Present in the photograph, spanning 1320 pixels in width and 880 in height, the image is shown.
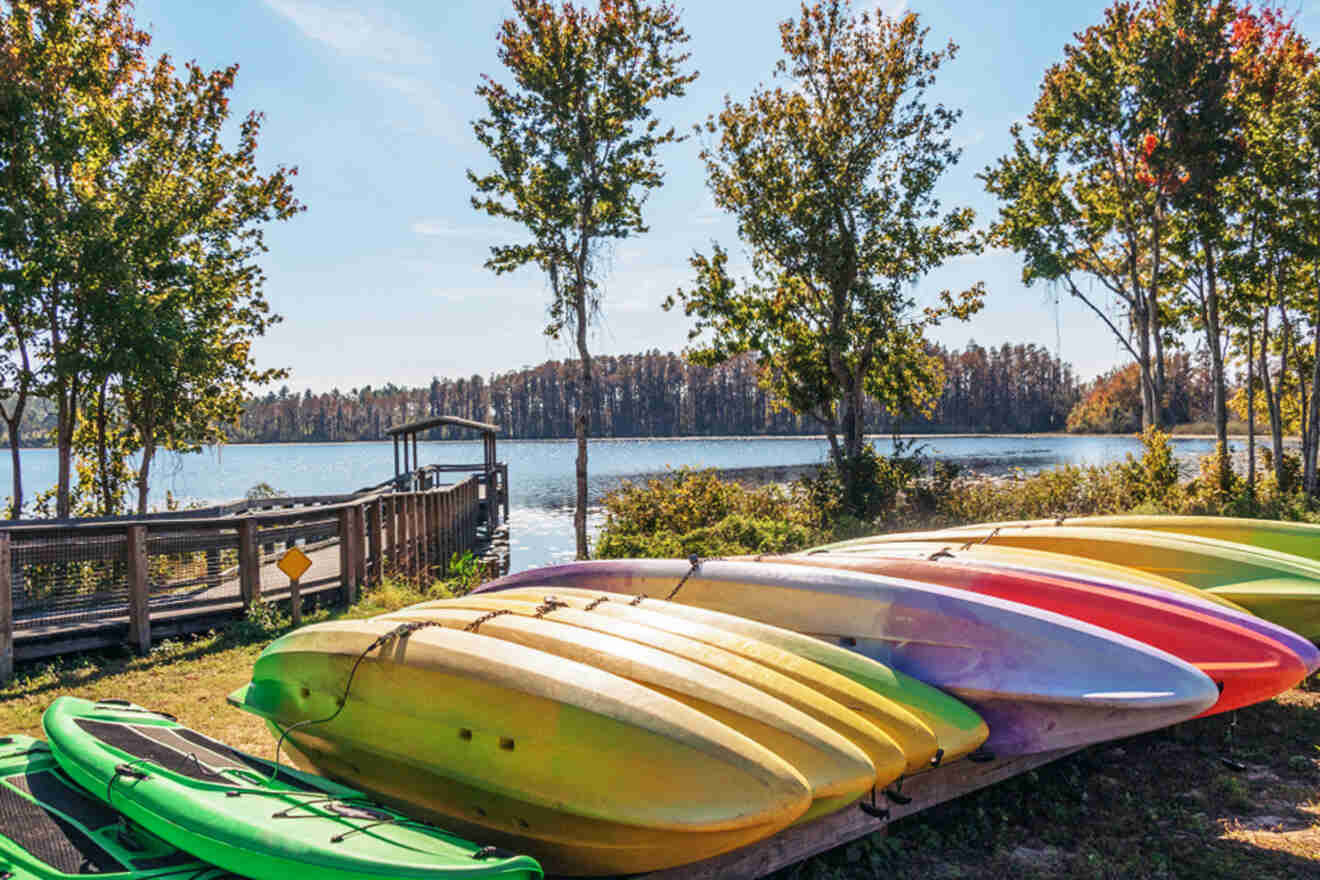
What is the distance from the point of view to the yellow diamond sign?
25.9 feet

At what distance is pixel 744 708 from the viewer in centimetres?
333

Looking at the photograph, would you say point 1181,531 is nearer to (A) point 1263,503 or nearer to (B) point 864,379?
(A) point 1263,503

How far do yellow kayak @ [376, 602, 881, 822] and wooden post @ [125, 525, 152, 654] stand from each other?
5142 mm

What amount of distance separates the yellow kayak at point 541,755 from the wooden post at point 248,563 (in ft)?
15.7

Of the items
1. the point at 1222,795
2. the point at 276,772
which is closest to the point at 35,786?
the point at 276,772

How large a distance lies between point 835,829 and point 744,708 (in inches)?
30.9

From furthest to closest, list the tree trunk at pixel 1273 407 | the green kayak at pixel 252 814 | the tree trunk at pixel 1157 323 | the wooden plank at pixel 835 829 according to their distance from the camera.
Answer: the tree trunk at pixel 1157 323
the tree trunk at pixel 1273 407
the wooden plank at pixel 835 829
the green kayak at pixel 252 814

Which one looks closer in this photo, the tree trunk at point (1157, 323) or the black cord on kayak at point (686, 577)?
the black cord on kayak at point (686, 577)

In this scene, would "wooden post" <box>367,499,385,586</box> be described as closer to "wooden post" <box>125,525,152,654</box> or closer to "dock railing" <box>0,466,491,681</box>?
"dock railing" <box>0,466,491,681</box>

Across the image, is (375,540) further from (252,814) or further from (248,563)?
(252,814)

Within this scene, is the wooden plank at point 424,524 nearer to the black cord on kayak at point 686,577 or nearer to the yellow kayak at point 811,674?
the black cord on kayak at point 686,577

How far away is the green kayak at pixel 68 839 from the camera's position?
2.91 m

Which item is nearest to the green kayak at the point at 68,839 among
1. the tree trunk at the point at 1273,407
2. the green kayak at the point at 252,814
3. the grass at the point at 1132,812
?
the green kayak at the point at 252,814

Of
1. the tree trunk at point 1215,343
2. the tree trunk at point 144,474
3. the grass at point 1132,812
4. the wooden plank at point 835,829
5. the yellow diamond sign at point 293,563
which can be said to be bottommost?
the grass at point 1132,812
